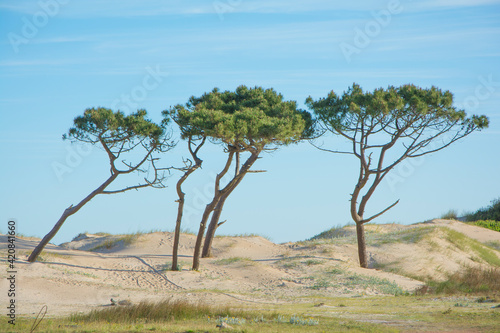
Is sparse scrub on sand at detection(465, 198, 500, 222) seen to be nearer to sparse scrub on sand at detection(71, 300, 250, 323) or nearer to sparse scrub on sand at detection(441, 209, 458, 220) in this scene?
sparse scrub on sand at detection(441, 209, 458, 220)

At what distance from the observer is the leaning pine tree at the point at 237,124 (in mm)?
19344

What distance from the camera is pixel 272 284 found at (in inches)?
720

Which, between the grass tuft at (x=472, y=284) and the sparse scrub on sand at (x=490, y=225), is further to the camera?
the sparse scrub on sand at (x=490, y=225)

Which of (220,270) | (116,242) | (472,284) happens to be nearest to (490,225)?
(472,284)

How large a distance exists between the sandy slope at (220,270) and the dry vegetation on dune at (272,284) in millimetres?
41

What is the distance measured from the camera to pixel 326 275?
63.7ft

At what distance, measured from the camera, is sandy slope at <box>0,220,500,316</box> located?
15.4m

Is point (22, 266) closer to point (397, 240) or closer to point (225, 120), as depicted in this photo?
point (225, 120)

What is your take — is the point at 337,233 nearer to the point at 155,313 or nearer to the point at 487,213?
the point at 487,213

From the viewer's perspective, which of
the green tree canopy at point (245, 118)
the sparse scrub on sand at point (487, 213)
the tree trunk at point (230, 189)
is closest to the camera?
the green tree canopy at point (245, 118)

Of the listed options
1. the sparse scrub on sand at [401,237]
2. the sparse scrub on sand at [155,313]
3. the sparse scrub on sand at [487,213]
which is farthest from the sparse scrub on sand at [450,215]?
the sparse scrub on sand at [155,313]

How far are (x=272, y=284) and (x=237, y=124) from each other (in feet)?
18.7

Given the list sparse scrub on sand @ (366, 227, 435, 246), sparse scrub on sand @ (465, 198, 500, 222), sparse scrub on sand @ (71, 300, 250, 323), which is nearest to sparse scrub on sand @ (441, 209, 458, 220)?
sparse scrub on sand @ (465, 198, 500, 222)

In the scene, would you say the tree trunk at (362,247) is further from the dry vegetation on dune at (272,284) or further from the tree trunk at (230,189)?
the tree trunk at (230,189)
